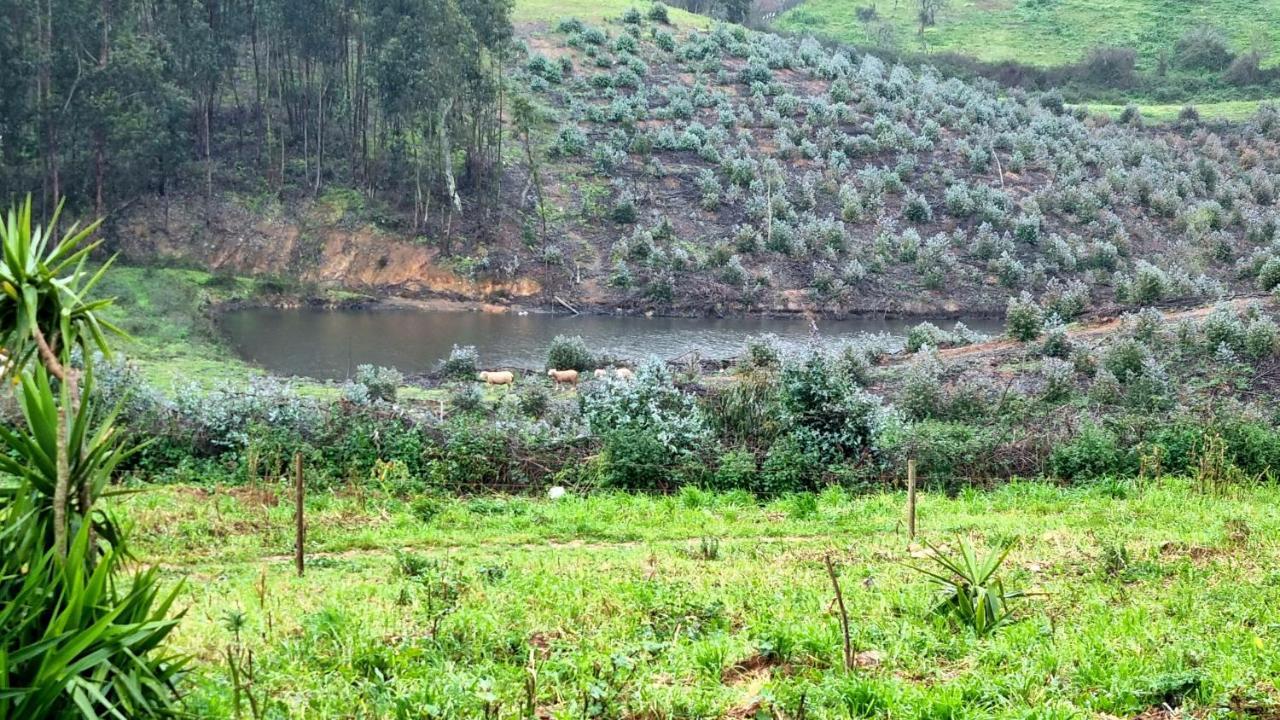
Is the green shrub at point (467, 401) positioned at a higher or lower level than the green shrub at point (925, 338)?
higher

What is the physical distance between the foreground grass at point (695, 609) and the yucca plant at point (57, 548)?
1.02m

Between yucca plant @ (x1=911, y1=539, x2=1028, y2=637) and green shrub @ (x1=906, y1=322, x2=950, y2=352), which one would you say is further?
green shrub @ (x1=906, y1=322, x2=950, y2=352)

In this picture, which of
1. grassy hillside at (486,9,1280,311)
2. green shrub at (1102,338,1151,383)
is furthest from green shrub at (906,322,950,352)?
grassy hillside at (486,9,1280,311)

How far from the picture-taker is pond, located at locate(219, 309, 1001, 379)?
26.3 metres

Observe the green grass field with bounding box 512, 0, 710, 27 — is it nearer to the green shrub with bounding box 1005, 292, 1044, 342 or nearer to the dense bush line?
the green shrub with bounding box 1005, 292, 1044, 342

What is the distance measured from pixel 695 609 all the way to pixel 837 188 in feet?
131

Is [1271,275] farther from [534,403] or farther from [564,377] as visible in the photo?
[534,403]

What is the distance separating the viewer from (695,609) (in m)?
7.19

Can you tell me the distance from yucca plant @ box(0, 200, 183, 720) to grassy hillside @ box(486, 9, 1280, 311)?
30.5 meters

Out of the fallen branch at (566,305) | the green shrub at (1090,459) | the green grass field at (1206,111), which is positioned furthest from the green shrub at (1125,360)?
the green grass field at (1206,111)

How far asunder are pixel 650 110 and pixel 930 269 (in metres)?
17.1

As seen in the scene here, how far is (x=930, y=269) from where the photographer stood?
40.3 m

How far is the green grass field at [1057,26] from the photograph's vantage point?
7712 cm

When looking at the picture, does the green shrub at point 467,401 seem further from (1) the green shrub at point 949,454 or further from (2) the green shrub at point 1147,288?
(2) the green shrub at point 1147,288
